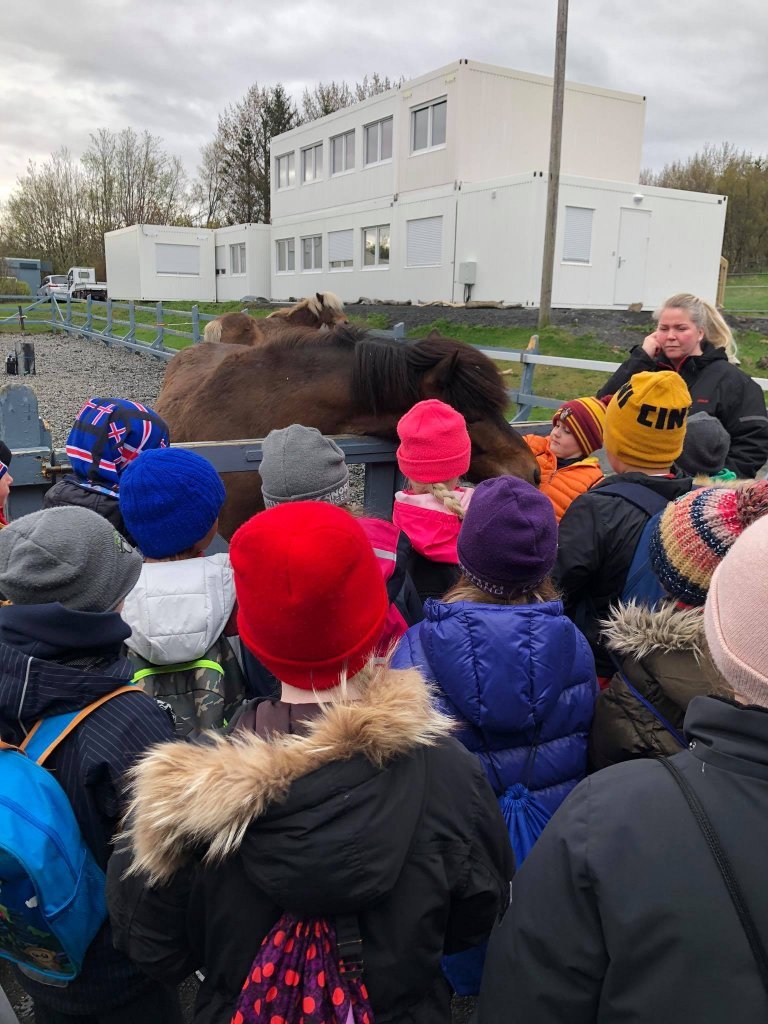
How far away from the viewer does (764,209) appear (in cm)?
3975

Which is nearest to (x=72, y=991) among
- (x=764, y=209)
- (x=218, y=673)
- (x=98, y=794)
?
(x=98, y=794)

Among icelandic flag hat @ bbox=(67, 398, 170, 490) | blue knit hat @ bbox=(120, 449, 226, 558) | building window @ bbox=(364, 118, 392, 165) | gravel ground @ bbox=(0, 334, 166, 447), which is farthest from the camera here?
building window @ bbox=(364, 118, 392, 165)

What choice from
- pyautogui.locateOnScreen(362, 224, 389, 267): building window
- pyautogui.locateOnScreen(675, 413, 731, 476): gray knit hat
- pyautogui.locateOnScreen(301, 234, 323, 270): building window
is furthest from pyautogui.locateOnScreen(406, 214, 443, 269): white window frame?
pyautogui.locateOnScreen(675, 413, 731, 476): gray knit hat

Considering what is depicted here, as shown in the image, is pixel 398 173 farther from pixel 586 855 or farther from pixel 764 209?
pixel 586 855

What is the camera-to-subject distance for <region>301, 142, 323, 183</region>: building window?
32.9 metres

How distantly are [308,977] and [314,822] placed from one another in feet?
0.88

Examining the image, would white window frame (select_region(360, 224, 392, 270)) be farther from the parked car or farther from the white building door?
the parked car

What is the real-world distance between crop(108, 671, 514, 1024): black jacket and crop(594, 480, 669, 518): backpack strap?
129cm

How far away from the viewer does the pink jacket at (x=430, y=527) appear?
8.77 feet

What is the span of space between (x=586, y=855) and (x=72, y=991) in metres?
1.26

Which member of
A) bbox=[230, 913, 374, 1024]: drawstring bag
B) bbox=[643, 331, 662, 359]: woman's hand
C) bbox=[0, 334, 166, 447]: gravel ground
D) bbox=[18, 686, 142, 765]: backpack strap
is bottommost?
bbox=[0, 334, 166, 447]: gravel ground

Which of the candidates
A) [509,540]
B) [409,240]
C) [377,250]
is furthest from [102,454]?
[377,250]

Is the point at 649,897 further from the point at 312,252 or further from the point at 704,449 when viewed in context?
the point at 312,252

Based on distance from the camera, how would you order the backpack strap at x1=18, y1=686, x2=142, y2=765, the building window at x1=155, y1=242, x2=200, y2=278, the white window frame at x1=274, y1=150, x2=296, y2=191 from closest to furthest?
the backpack strap at x1=18, y1=686, x2=142, y2=765, the white window frame at x1=274, y1=150, x2=296, y2=191, the building window at x1=155, y1=242, x2=200, y2=278
